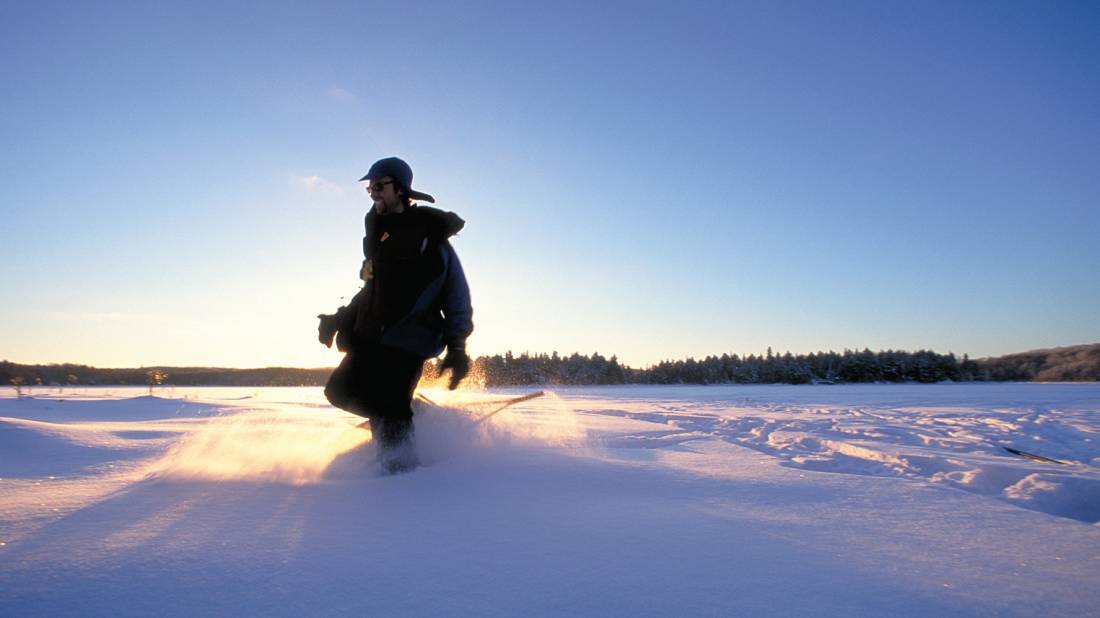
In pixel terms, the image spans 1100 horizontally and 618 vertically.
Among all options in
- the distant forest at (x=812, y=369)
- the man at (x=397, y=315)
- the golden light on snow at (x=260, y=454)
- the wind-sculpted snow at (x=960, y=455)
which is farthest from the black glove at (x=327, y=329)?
the distant forest at (x=812, y=369)

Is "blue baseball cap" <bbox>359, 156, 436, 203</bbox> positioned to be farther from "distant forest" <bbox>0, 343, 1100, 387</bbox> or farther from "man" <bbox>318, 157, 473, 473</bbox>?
"distant forest" <bbox>0, 343, 1100, 387</bbox>

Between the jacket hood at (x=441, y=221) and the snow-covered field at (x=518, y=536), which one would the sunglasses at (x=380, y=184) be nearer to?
the jacket hood at (x=441, y=221)

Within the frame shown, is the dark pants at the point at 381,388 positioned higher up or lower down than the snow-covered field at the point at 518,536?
higher up

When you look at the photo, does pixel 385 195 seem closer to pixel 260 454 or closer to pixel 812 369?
pixel 260 454

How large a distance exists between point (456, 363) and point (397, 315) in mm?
376

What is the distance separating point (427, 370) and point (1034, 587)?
247 cm

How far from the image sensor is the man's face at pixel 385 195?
99.2 inches

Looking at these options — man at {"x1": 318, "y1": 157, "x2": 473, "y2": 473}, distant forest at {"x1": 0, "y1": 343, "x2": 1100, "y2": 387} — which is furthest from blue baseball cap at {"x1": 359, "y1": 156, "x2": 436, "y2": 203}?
distant forest at {"x1": 0, "y1": 343, "x2": 1100, "y2": 387}

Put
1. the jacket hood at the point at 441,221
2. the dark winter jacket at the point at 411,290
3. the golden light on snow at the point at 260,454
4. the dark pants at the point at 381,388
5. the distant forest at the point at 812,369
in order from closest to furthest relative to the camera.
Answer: the golden light on snow at the point at 260,454 → the dark pants at the point at 381,388 → the dark winter jacket at the point at 411,290 → the jacket hood at the point at 441,221 → the distant forest at the point at 812,369

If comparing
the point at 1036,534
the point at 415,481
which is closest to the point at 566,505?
the point at 415,481

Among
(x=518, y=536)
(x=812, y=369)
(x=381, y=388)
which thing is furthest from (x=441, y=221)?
(x=812, y=369)

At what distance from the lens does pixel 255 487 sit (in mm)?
1644

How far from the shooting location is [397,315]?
234 centimetres

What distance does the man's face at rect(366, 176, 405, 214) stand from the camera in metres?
2.52
